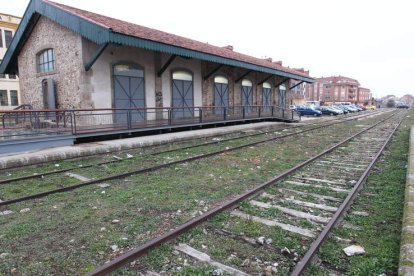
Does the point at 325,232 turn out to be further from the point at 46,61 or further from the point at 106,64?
the point at 46,61

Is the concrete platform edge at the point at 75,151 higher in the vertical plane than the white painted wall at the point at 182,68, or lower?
lower

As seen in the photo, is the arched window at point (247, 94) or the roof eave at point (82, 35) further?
the arched window at point (247, 94)

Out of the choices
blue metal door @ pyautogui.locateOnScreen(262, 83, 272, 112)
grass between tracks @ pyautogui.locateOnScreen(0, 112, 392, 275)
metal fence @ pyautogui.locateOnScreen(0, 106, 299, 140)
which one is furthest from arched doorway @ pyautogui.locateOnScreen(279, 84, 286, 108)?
grass between tracks @ pyautogui.locateOnScreen(0, 112, 392, 275)

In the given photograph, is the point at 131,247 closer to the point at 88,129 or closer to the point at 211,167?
the point at 211,167

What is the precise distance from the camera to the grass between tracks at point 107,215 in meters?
3.66

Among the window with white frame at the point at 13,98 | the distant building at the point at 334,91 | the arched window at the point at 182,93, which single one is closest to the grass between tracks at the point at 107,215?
the arched window at the point at 182,93

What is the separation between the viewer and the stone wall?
15.6 metres

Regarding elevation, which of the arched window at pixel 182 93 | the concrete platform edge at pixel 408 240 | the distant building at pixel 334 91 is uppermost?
the distant building at pixel 334 91

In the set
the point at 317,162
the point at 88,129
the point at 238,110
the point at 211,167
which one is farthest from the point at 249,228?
the point at 238,110

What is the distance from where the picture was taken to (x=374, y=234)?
14.0 ft

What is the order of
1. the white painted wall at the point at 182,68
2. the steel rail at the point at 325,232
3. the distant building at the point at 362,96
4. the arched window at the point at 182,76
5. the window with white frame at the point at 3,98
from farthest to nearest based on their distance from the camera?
the distant building at the point at 362,96
the window with white frame at the point at 3,98
the arched window at the point at 182,76
the white painted wall at the point at 182,68
the steel rail at the point at 325,232

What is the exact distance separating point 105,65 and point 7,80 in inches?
1084

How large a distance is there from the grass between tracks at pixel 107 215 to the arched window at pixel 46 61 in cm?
1250

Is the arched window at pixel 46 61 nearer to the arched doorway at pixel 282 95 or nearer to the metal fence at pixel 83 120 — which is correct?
the metal fence at pixel 83 120
